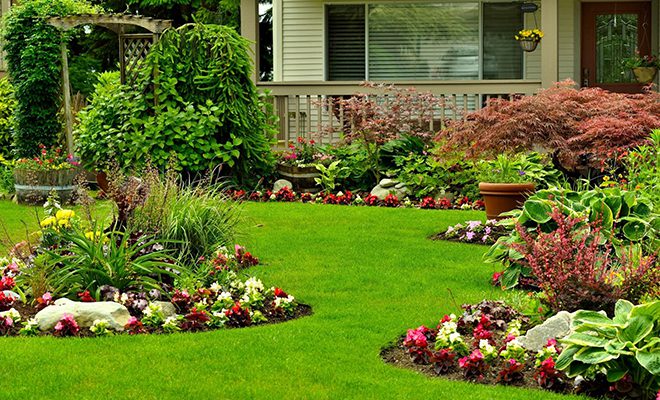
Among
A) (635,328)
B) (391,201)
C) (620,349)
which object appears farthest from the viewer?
(391,201)

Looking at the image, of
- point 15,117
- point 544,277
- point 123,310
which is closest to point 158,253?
point 123,310

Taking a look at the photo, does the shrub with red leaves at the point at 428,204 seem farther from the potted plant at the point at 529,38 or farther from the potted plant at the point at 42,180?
the potted plant at the point at 529,38

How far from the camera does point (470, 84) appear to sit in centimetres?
1619

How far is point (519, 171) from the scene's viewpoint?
11906 mm

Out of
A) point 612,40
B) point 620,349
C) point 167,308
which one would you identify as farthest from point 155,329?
point 612,40

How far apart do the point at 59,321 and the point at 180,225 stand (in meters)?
1.82

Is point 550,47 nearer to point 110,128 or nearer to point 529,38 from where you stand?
point 529,38

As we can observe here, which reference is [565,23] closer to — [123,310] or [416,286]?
[416,286]

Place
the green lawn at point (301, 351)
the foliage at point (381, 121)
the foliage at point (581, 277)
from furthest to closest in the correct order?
1. the foliage at point (381, 121)
2. the foliage at point (581, 277)
3. the green lawn at point (301, 351)

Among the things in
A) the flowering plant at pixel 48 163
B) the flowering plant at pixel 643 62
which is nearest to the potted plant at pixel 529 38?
the flowering plant at pixel 643 62

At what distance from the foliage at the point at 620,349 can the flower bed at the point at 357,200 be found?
7.61 meters

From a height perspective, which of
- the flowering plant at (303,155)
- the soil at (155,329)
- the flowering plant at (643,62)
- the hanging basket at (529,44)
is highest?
the hanging basket at (529,44)

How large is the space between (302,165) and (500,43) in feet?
18.0

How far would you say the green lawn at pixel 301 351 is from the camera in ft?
17.9
